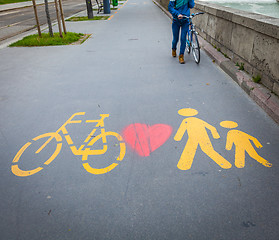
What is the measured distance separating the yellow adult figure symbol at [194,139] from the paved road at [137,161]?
1cm

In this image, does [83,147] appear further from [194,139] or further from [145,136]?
[194,139]

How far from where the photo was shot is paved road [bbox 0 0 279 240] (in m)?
2.31

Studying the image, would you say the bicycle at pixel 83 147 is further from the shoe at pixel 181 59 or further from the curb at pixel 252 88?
the shoe at pixel 181 59

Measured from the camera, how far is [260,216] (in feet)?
7.63

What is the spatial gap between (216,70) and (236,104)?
217 centimetres

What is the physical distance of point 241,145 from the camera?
11.1ft

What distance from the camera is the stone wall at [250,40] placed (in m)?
4.45

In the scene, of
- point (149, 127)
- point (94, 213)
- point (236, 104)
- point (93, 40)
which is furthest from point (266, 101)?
point (93, 40)

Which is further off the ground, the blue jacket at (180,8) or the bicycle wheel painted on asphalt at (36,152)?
the blue jacket at (180,8)

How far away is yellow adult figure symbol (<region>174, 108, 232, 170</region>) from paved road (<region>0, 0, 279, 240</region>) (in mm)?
14

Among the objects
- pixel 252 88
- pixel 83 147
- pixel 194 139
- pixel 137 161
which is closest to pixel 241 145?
pixel 194 139

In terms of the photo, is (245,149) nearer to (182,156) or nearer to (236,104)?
(182,156)

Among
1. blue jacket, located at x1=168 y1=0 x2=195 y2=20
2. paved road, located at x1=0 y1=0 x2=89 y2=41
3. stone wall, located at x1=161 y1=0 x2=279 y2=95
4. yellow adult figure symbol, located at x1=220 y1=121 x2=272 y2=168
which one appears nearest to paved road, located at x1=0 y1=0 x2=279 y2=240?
yellow adult figure symbol, located at x1=220 y1=121 x2=272 y2=168

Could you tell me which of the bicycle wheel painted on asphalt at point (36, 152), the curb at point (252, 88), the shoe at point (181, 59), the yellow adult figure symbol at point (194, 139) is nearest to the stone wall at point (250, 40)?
the curb at point (252, 88)
